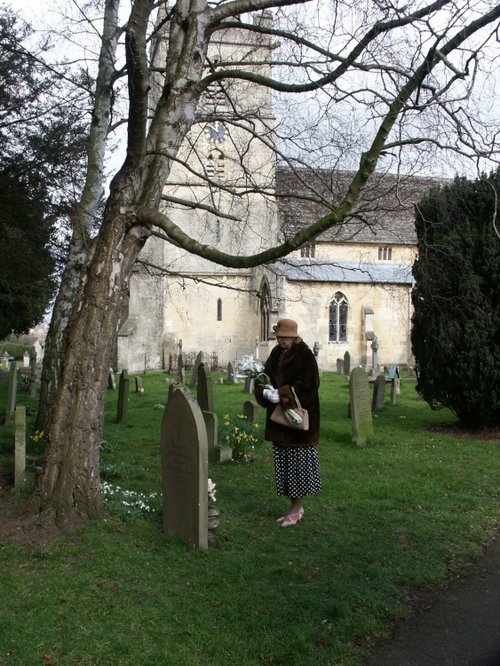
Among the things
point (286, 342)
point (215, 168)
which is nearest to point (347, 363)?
point (215, 168)

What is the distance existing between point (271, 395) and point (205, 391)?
219 inches

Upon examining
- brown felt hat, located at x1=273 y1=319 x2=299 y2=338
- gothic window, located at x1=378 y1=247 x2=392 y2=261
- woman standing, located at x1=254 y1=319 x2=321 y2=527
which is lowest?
woman standing, located at x1=254 y1=319 x2=321 y2=527

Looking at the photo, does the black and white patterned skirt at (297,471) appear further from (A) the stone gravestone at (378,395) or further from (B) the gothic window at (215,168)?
(A) the stone gravestone at (378,395)

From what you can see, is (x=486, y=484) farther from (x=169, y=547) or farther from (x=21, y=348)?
(x=21, y=348)

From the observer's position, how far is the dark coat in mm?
5973

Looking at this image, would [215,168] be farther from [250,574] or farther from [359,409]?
[250,574]

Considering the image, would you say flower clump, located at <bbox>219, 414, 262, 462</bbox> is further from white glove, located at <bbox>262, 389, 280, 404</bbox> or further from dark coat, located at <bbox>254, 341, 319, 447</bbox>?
white glove, located at <bbox>262, 389, 280, 404</bbox>

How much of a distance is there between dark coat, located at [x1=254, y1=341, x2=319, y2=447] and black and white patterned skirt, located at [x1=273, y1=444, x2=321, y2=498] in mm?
122

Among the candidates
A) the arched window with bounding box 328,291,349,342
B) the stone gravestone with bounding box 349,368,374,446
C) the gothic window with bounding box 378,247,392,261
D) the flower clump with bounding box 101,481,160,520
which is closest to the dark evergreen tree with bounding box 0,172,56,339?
the stone gravestone with bounding box 349,368,374,446

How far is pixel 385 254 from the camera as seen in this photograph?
3694 centimetres

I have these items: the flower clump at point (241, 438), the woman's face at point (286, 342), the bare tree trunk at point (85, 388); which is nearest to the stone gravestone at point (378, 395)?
the flower clump at point (241, 438)

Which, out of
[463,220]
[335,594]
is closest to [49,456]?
[335,594]

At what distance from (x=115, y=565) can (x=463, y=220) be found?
955cm

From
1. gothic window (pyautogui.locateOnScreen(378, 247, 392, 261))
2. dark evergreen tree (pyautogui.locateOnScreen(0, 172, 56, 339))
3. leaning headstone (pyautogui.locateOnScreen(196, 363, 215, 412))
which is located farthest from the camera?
gothic window (pyautogui.locateOnScreen(378, 247, 392, 261))
